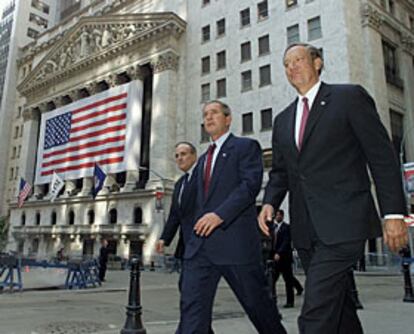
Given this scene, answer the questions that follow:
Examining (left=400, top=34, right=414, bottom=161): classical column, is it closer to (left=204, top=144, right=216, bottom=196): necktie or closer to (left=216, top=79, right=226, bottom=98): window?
(left=216, top=79, right=226, bottom=98): window

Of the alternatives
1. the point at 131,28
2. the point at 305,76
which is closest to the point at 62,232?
the point at 131,28

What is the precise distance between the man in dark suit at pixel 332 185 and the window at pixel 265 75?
30.0 metres

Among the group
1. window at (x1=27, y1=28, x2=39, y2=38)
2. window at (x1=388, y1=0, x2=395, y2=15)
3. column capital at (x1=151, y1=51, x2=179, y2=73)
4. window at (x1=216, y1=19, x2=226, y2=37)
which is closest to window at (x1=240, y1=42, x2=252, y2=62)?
window at (x1=216, y1=19, x2=226, y2=37)

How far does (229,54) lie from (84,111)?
16.5m

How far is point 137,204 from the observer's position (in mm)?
35375

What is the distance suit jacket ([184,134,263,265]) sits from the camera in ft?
11.6

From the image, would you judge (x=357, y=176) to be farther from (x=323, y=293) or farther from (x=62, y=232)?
(x=62, y=232)

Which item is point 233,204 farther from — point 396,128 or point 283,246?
point 396,128

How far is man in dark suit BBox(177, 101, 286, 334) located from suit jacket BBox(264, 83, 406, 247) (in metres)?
0.68

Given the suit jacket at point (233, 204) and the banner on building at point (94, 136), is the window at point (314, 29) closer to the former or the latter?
the banner on building at point (94, 136)

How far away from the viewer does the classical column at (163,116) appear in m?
35.3

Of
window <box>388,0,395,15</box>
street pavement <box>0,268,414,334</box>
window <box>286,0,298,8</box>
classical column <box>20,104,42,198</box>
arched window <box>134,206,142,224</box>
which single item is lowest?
street pavement <box>0,268,414,334</box>

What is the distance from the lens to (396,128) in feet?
106

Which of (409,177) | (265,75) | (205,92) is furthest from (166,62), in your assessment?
(409,177)
